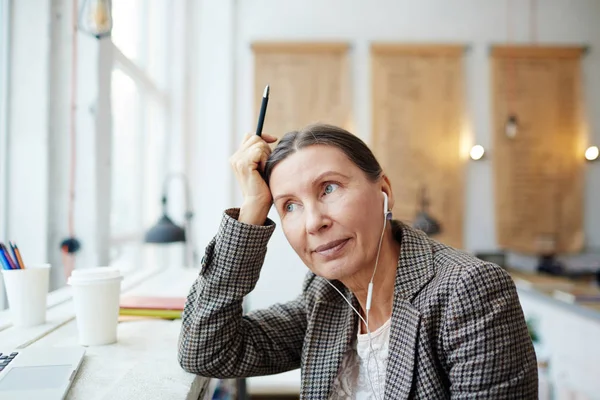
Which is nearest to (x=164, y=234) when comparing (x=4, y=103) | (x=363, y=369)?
(x=4, y=103)

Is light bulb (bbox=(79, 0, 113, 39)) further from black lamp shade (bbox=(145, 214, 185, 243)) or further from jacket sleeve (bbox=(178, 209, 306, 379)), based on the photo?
jacket sleeve (bbox=(178, 209, 306, 379))

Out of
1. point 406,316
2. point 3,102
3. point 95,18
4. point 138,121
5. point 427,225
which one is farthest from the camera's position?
point 427,225

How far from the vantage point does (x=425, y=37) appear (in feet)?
14.7

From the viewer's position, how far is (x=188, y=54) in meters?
3.98

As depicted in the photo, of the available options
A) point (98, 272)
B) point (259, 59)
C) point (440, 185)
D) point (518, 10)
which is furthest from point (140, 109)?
point (518, 10)

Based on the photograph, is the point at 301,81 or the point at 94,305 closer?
the point at 94,305

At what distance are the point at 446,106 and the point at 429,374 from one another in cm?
377

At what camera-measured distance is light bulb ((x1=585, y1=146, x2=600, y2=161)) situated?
4.39m

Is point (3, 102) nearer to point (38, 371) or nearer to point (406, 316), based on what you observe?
point (38, 371)

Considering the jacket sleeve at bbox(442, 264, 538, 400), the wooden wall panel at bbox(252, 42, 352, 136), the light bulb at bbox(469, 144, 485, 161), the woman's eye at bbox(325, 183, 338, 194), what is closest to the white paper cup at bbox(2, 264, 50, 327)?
the woman's eye at bbox(325, 183, 338, 194)

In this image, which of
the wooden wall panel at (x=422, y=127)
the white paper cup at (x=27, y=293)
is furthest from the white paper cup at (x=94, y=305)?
the wooden wall panel at (x=422, y=127)

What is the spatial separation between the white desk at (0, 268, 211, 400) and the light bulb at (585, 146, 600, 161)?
4.21 meters

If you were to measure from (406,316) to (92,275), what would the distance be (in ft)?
2.48

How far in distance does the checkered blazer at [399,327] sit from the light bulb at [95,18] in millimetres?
1066
